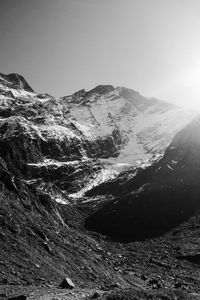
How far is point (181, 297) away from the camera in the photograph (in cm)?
3025

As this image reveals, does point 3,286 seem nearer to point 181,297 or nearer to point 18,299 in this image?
point 18,299

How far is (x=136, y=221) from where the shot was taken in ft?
623

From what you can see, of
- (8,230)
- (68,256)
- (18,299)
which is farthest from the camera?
(68,256)

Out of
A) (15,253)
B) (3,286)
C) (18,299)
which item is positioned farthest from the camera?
(15,253)

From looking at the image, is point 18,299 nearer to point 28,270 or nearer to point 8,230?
point 28,270

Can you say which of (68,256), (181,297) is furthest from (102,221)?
(181,297)

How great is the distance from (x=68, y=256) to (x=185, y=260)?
66.2m

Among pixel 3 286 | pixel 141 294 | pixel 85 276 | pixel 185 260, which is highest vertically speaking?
pixel 3 286

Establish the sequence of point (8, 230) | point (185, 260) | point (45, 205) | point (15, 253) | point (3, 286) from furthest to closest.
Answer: point (185, 260), point (45, 205), point (8, 230), point (15, 253), point (3, 286)

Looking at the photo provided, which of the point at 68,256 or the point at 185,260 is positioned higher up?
the point at 68,256

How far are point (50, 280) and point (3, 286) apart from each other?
9.24m

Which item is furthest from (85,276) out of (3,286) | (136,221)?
(136,221)

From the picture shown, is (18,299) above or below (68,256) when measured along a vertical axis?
above

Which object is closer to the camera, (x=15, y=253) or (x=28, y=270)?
(x=28, y=270)
